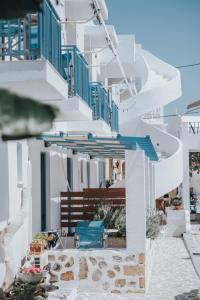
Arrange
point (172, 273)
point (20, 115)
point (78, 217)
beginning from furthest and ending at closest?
point (78, 217) → point (172, 273) → point (20, 115)

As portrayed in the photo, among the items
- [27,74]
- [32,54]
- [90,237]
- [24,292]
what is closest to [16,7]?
[32,54]

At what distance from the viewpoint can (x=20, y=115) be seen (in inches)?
57.9

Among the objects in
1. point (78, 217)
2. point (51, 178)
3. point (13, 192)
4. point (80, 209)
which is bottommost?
point (78, 217)

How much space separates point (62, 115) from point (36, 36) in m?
6.32

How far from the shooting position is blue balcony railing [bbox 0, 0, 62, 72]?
23.3 feet

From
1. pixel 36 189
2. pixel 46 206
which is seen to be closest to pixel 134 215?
pixel 36 189

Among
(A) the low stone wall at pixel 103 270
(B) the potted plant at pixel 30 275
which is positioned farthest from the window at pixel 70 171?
(B) the potted plant at pixel 30 275

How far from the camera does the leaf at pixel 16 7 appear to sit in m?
1.65

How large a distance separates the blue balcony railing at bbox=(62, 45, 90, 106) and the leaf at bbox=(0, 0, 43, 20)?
26.7 ft

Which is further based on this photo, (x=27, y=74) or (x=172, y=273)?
(x=172, y=273)

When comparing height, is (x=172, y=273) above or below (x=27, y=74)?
below

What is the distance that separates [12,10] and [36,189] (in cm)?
1028

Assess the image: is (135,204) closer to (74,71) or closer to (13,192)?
(13,192)

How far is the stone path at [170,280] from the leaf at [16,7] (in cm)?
806
